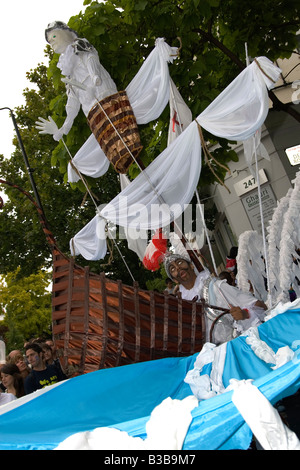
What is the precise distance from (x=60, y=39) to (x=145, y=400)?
4020 millimetres

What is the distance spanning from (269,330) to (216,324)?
98cm

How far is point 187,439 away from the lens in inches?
80.5

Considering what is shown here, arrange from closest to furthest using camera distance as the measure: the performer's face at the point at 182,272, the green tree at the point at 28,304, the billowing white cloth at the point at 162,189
A: the billowing white cloth at the point at 162,189 → the performer's face at the point at 182,272 → the green tree at the point at 28,304

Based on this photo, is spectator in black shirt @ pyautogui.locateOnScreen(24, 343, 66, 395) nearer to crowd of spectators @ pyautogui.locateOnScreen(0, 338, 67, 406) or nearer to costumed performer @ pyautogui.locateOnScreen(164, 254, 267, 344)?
crowd of spectators @ pyautogui.locateOnScreen(0, 338, 67, 406)

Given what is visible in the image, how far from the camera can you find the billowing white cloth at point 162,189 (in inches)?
190

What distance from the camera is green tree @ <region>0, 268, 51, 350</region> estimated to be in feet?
80.5

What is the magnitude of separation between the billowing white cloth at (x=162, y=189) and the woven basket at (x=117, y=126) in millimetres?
484

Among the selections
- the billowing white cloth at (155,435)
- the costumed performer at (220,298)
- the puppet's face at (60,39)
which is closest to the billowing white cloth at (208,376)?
the costumed performer at (220,298)

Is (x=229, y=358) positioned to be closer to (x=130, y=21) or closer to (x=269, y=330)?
(x=269, y=330)

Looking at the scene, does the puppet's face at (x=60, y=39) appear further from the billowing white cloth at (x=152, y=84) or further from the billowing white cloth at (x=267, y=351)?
the billowing white cloth at (x=267, y=351)

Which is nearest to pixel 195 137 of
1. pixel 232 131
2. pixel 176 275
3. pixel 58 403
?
pixel 232 131

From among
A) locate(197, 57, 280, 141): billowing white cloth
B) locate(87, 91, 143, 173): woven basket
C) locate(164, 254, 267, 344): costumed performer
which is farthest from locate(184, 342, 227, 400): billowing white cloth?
locate(87, 91, 143, 173): woven basket

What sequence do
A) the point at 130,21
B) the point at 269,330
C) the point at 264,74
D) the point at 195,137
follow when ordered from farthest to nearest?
1. the point at 130,21
2. the point at 195,137
3. the point at 264,74
4. the point at 269,330

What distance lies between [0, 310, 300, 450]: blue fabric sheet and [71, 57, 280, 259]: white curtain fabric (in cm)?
162
